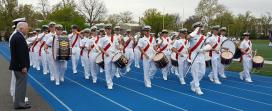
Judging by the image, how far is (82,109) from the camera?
9016 millimetres

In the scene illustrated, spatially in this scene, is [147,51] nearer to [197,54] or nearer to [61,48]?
[197,54]

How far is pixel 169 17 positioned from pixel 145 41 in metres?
67.8

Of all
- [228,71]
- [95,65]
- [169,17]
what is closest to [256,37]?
[169,17]

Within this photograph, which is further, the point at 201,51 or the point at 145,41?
the point at 145,41

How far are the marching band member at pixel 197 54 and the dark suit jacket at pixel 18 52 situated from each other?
4.55 m

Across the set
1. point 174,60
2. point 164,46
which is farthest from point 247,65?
point 164,46

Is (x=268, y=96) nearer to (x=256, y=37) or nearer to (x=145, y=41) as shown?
(x=145, y=41)

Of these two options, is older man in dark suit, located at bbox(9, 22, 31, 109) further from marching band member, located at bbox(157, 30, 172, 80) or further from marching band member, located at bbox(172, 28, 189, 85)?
marching band member, located at bbox(157, 30, 172, 80)

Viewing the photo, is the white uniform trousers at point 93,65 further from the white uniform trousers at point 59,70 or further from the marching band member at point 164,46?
the marching band member at point 164,46

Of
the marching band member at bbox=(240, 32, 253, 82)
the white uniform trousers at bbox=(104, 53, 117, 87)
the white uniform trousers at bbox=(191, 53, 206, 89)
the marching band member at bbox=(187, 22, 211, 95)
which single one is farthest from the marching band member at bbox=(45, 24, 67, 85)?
the marching band member at bbox=(240, 32, 253, 82)

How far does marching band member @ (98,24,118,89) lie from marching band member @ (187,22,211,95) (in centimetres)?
245

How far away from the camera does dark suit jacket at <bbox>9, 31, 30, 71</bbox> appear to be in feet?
29.3

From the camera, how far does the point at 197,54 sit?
11.4m

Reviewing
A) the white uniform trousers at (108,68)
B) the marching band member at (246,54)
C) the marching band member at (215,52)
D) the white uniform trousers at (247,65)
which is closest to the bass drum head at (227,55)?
the marching band member at (215,52)
